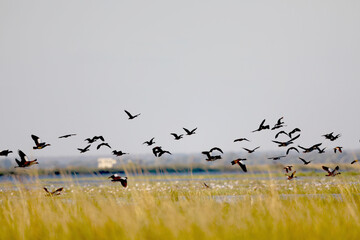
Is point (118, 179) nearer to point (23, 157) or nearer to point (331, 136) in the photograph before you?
point (23, 157)

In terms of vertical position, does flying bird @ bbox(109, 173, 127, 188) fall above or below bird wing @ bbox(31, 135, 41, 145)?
below

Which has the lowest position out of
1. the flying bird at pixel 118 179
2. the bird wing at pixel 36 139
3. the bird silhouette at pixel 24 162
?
the flying bird at pixel 118 179

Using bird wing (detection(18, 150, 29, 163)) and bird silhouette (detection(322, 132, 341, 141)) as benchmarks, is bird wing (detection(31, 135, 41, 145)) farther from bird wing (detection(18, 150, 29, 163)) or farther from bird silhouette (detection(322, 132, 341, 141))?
bird silhouette (detection(322, 132, 341, 141))


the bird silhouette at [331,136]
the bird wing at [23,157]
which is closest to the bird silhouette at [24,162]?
the bird wing at [23,157]

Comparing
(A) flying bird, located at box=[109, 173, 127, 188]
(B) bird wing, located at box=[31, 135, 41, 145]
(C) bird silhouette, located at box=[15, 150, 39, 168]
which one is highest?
(B) bird wing, located at box=[31, 135, 41, 145]

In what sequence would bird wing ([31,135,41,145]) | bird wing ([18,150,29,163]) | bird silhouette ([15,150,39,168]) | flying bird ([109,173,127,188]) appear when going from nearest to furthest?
flying bird ([109,173,127,188])
bird silhouette ([15,150,39,168])
bird wing ([18,150,29,163])
bird wing ([31,135,41,145])

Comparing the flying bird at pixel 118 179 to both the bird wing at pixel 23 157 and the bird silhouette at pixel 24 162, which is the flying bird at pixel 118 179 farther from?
the bird wing at pixel 23 157

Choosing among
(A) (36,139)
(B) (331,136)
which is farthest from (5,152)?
(B) (331,136)

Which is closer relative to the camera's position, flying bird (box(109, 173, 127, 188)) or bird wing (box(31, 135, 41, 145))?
flying bird (box(109, 173, 127, 188))

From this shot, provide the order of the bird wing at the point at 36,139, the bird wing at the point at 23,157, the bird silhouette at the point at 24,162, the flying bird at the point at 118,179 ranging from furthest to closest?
the bird wing at the point at 36,139 < the bird wing at the point at 23,157 < the bird silhouette at the point at 24,162 < the flying bird at the point at 118,179

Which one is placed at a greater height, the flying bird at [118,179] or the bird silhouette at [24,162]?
the bird silhouette at [24,162]

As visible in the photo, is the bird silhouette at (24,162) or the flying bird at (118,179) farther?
the bird silhouette at (24,162)

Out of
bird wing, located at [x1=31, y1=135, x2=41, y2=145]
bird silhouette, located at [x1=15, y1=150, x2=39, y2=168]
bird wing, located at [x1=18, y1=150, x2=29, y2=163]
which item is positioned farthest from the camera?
bird wing, located at [x1=31, y1=135, x2=41, y2=145]

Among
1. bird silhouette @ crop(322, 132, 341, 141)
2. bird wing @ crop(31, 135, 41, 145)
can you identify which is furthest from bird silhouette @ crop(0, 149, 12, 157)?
bird silhouette @ crop(322, 132, 341, 141)
